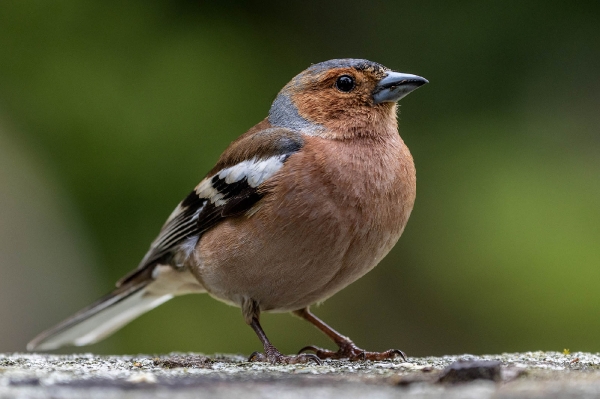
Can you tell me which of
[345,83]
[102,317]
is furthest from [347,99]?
[102,317]

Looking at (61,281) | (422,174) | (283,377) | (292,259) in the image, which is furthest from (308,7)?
(283,377)

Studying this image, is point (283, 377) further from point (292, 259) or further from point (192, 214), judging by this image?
point (192, 214)

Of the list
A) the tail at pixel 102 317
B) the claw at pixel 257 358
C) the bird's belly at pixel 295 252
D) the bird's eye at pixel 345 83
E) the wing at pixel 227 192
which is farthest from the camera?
the tail at pixel 102 317

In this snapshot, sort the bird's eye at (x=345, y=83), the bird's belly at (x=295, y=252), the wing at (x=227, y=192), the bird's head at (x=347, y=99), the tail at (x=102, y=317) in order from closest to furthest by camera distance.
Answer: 1. the bird's belly at (x=295, y=252)
2. the wing at (x=227, y=192)
3. the bird's head at (x=347, y=99)
4. the bird's eye at (x=345, y=83)
5. the tail at (x=102, y=317)

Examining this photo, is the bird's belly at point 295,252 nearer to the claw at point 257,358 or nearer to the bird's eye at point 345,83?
the claw at point 257,358

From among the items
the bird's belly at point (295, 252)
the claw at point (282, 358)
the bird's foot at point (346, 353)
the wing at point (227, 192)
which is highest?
the wing at point (227, 192)

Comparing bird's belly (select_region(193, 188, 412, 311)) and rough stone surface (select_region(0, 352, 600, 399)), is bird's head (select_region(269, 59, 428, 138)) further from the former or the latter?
rough stone surface (select_region(0, 352, 600, 399))

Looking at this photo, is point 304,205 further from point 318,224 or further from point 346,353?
point 346,353

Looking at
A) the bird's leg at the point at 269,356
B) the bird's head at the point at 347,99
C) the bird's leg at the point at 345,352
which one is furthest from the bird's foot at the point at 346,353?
the bird's head at the point at 347,99
